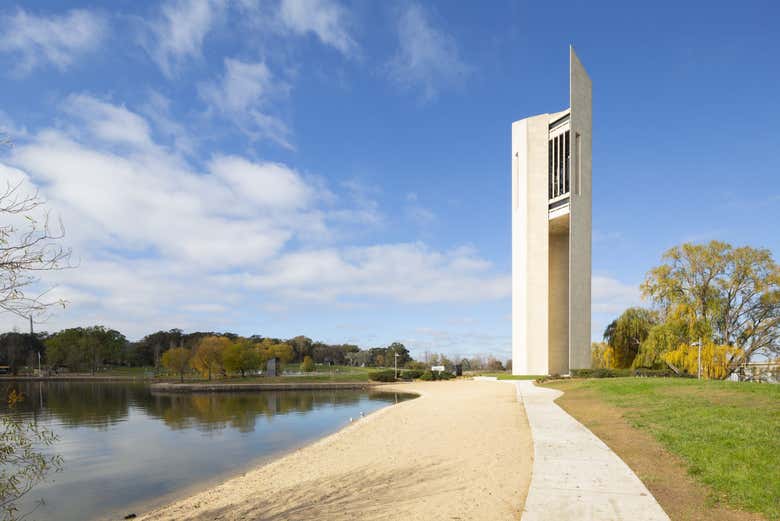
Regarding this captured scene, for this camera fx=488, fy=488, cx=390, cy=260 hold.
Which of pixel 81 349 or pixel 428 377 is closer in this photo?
pixel 428 377

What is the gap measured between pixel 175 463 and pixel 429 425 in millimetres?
8971

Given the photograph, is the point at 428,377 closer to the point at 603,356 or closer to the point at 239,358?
the point at 603,356

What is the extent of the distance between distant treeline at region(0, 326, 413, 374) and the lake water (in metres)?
45.7

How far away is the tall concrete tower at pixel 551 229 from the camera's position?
46906 millimetres

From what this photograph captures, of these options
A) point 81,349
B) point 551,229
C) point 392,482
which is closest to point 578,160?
point 551,229

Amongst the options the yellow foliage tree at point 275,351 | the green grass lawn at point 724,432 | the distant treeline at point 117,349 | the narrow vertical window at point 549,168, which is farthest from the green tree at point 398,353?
the green grass lawn at point 724,432

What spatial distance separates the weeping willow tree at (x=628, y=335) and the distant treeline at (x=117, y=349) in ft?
174

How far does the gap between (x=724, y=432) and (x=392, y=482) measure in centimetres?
710

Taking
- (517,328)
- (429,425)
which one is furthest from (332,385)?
(429,425)

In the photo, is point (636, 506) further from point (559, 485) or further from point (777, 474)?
point (777, 474)

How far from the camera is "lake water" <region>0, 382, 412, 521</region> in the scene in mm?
12789

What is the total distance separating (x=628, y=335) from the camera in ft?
148

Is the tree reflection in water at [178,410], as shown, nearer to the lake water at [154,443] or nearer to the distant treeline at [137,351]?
the lake water at [154,443]

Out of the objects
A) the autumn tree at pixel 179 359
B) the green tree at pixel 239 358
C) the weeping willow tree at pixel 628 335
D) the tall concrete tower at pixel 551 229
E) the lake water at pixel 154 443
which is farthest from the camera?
the autumn tree at pixel 179 359
